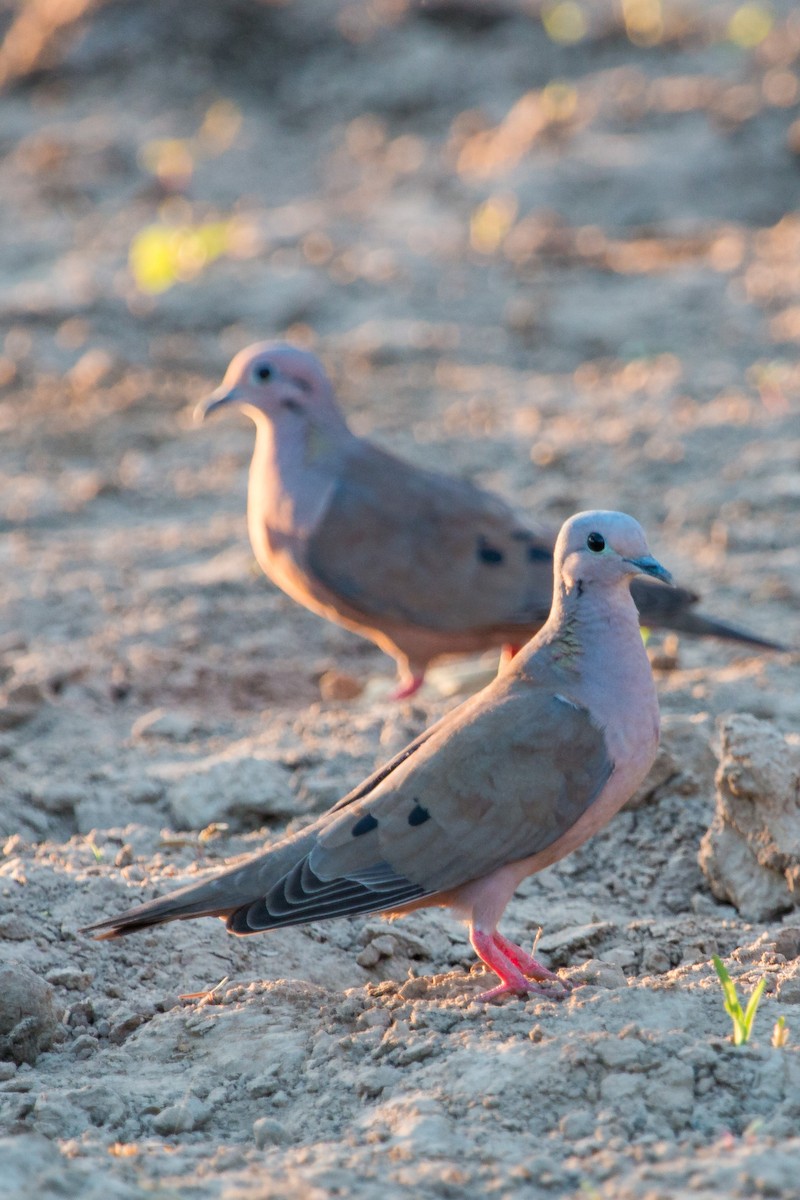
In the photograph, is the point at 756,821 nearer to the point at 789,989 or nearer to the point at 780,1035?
the point at 789,989

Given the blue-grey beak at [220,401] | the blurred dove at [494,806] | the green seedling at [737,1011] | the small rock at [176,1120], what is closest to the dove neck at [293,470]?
the blue-grey beak at [220,401]

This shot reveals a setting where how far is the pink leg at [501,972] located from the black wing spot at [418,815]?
0.26 m

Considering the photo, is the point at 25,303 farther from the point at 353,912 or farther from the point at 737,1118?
the point at 737,1118

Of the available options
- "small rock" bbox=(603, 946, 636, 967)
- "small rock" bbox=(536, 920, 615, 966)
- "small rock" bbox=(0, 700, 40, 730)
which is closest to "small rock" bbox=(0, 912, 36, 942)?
"small rock" bbox=(536, 920, 615, 966)

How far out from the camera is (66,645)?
6.27 m

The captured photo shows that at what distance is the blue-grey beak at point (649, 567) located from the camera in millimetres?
3723

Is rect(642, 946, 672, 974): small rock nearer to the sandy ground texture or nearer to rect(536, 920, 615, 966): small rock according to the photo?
the sandy ground texture

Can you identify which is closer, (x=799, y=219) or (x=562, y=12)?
(x=799, y=219)

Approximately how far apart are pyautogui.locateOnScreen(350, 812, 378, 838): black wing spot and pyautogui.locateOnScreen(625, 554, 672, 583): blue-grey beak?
30.6 inches

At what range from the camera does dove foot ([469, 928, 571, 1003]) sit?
353 cm

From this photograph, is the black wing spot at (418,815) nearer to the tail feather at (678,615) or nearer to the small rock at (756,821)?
the small rock at (756,821)

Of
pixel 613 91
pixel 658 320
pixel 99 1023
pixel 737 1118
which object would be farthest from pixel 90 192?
pixel 737 1118

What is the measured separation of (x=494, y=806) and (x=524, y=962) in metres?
0.35

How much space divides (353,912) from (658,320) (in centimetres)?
634
